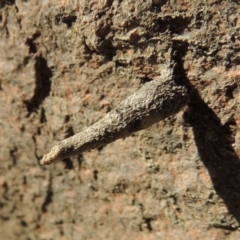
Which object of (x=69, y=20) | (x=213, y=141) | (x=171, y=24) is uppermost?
(x=69, y=20)

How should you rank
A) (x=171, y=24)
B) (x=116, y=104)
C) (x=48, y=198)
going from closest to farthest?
(x=171, y=24) < (x=116, y=104) < (x=48, y=198)

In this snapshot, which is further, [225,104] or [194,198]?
[194,198]

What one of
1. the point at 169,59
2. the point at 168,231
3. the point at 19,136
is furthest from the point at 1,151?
the point at 169,59

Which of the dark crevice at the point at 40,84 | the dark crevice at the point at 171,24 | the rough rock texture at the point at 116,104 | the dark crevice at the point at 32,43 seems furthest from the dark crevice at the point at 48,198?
the dark crevice at the point at 171,24

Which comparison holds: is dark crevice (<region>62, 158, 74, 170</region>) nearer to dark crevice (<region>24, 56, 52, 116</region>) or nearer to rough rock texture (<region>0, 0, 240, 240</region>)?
rough rock texture (<region>0, 0, 240, 240</region>)

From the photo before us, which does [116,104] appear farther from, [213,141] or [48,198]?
[48,198]

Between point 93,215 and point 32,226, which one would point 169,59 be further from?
point 32,226

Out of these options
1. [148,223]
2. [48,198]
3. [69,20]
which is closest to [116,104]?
[69,20]

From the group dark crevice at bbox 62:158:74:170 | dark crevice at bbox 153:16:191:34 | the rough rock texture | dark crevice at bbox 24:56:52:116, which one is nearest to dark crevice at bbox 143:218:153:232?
the rough rock texture

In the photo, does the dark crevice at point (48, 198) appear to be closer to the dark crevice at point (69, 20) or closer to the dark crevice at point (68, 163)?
the dark crevice at point (68, 163)
